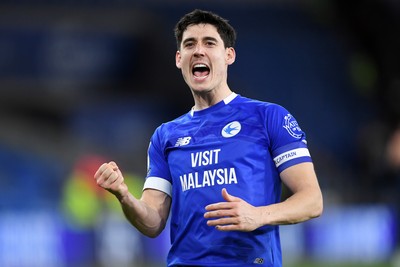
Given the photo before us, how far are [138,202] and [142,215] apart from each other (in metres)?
0.08

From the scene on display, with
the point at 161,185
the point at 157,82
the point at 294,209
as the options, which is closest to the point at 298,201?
the point at 294,209

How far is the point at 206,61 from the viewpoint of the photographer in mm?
4836

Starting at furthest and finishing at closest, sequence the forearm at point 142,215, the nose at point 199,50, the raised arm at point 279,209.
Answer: the nose at point 199,50 → the forearm at point 142,215 → the raised arm at point 279,209

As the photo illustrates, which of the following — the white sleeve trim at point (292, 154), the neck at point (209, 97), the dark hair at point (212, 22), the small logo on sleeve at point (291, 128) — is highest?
the dark hair at point (212, 22)

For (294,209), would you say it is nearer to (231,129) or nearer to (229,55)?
(231,129)

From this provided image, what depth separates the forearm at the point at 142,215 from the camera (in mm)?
4731

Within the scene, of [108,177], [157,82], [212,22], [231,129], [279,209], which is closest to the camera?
[279,209]

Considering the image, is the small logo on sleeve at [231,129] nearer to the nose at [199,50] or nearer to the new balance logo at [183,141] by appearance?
the new balance logo at [183,141]

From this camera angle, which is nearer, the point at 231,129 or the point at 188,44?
the point at 231,129

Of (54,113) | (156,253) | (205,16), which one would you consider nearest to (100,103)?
(54,113)

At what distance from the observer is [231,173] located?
4.63m

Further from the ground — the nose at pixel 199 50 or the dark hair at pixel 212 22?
the dark hair at pixel 212 22

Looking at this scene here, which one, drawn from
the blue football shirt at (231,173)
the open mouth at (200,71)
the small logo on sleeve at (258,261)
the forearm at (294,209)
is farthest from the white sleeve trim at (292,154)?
the open mouth at (200,71)

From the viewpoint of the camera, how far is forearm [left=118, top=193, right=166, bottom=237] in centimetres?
473
